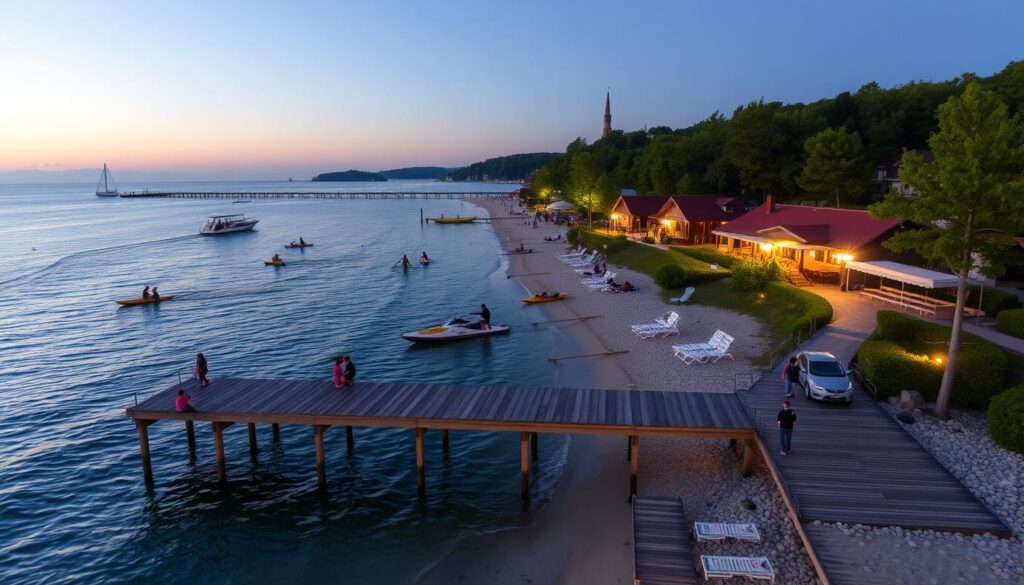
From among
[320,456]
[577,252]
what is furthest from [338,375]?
[577,252]

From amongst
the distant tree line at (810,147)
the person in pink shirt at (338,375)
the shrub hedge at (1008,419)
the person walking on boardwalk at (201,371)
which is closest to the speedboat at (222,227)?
the distant tree line at (810,147)

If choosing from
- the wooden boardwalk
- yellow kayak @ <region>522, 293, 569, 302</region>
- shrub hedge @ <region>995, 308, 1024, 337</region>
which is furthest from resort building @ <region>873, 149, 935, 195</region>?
the wooden boardwalk

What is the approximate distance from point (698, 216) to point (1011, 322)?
34862 mm

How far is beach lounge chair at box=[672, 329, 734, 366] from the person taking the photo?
27000 millimetres

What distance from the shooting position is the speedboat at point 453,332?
34625 mm

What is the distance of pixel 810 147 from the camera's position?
60344 mm

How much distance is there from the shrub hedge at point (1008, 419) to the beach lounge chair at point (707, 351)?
10343mm

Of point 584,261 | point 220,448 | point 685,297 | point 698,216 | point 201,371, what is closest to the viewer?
point 220,448

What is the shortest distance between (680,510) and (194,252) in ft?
279

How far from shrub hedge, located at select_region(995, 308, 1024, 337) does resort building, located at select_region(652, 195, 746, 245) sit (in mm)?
32589

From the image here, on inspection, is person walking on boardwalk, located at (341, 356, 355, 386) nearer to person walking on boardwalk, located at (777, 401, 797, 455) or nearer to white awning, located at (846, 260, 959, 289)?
person walking on boardwalk, located at (777, 401, 797, 455)

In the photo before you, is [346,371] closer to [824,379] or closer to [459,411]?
[459,411]

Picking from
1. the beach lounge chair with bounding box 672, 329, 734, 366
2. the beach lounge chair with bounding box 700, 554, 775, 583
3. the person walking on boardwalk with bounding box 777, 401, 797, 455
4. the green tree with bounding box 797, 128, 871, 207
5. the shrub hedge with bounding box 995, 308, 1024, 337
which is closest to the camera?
the beach lounge chair with bounding box 700, 554, 775, 583

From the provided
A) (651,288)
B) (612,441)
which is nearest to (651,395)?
(612,441)
